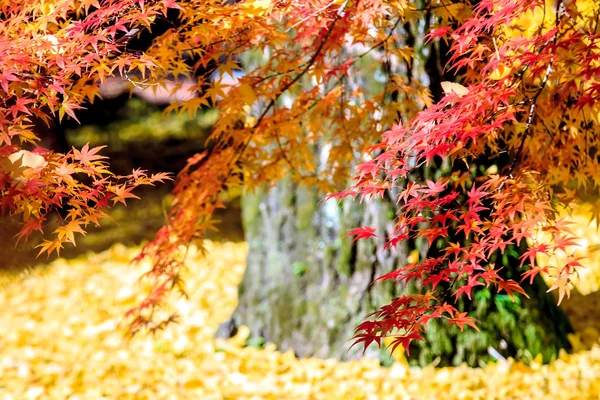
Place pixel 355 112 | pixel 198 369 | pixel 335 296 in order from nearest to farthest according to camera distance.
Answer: pixel 355 112
pixel 198 369
pixel 335 296

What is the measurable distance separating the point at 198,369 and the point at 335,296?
2.70 feet

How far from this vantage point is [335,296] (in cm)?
336

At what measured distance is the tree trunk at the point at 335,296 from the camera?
3.13 metres

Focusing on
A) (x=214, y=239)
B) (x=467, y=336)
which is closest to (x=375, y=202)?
(x=467, y=336)

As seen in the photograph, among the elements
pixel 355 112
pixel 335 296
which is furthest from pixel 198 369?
pixel 355 112

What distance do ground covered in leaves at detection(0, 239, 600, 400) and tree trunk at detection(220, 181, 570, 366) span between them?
0.09 metres

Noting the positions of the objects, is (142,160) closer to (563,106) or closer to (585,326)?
(585,326)

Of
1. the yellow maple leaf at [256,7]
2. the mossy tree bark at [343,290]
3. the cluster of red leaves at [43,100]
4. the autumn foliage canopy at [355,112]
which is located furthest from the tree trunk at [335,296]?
the cluster of red leaves at [43,100]

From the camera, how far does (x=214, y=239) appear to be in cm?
594

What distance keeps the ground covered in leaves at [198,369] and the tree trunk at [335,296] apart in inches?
3.7

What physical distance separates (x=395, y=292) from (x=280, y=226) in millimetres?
815

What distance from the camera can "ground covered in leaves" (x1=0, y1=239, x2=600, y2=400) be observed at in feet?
9.54

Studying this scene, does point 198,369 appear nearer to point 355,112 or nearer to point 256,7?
point 355,112

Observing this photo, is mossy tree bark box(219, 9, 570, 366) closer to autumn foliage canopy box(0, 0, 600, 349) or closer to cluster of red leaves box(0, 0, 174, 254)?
autumn foliage canopy box(0, 0, 600, 349)
